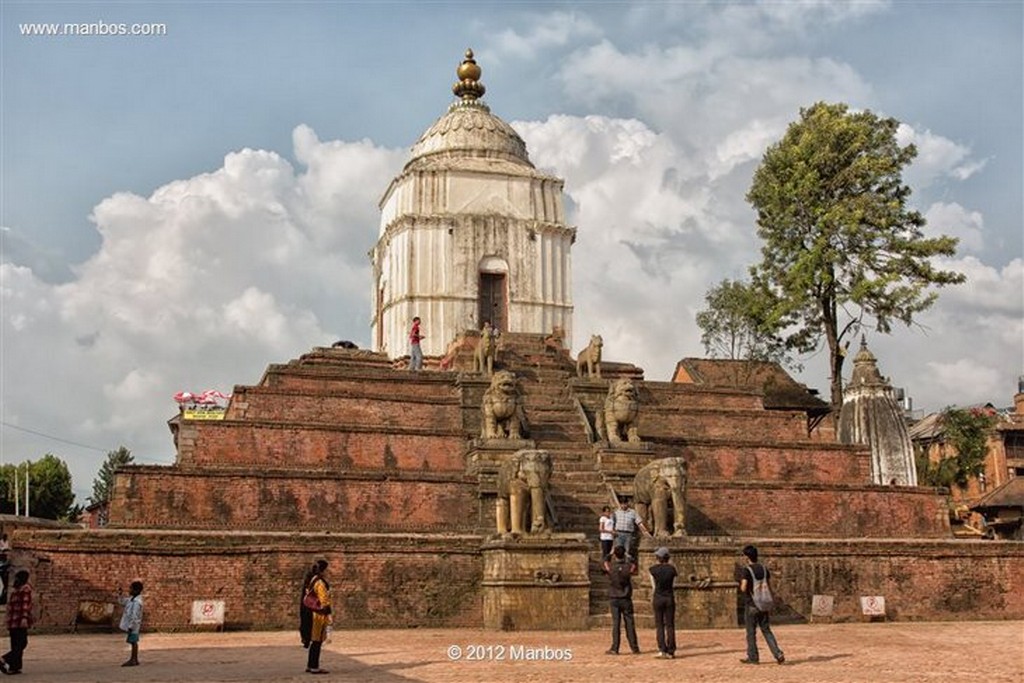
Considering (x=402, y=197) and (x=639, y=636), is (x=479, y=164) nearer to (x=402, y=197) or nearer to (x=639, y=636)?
(x=402, y=197)

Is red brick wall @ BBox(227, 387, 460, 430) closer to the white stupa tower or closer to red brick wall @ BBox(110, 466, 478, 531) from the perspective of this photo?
red brick wall @ BBox(110, 466, 478, 531)

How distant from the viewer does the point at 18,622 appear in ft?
42.1

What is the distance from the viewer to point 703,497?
2316 cm

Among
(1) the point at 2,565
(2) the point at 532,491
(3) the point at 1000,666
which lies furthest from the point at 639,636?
(1) the point at 2,565

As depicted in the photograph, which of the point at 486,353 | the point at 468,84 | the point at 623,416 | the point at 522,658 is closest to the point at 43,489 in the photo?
the point at 468,84

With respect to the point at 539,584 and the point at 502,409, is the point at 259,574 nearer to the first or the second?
the point at 539,584

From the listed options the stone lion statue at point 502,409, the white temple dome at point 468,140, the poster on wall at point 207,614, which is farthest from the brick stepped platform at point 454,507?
the white temple dome at point 468,140

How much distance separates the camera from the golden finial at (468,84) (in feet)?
138

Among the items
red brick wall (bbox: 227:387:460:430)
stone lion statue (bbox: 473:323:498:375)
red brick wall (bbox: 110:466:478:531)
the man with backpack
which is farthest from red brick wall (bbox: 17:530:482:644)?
stone lion statue (bbox: 473:323:498:375)

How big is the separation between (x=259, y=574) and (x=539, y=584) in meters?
4.58

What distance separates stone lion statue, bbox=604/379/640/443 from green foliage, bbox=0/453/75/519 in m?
42.9

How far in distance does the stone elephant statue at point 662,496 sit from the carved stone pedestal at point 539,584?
203cm

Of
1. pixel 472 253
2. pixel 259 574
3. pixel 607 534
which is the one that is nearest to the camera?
pixel 259 574

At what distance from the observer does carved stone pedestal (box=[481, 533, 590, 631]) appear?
57.5 feet
